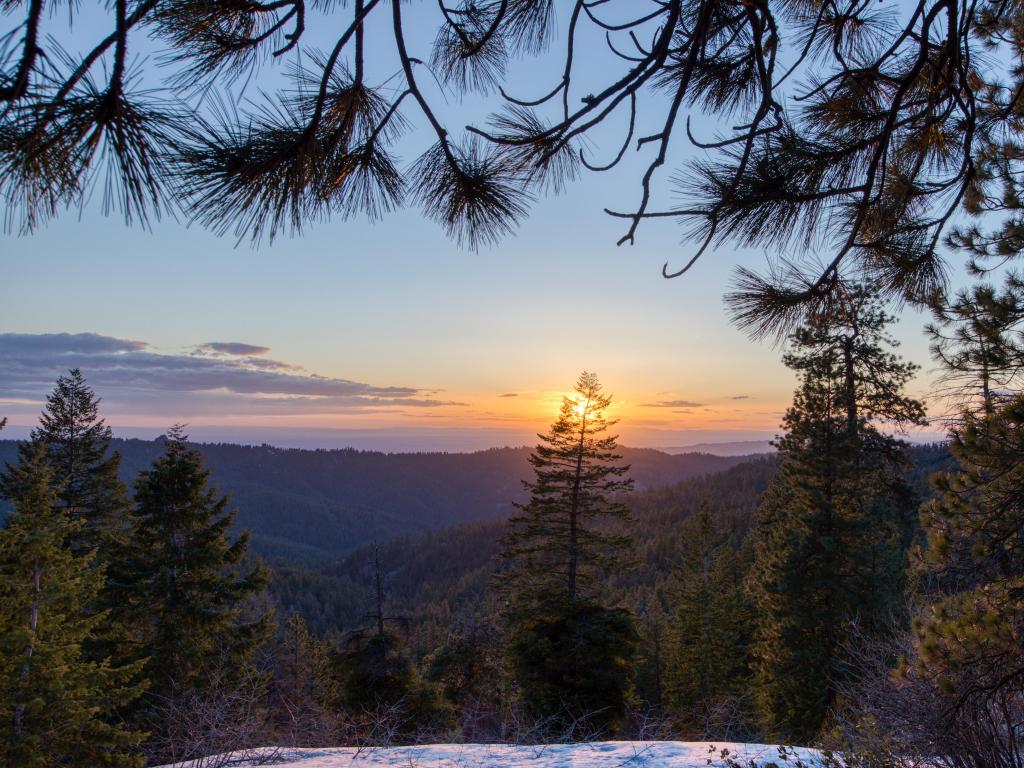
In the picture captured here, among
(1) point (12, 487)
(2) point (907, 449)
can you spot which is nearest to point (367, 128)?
(2) point (907, 449)

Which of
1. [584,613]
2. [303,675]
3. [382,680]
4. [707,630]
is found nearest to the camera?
[584,613]

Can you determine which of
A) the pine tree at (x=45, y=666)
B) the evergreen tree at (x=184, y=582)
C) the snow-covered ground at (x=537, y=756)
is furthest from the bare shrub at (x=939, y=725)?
the evergreen tree at (x=184, y=582)

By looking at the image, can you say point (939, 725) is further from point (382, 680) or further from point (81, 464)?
point (81, 464)

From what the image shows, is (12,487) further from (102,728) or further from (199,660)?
(102,728)

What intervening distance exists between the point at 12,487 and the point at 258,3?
781 inches

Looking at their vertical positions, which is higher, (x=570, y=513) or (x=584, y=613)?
(x=570, y=513)

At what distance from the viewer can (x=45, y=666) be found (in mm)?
9133

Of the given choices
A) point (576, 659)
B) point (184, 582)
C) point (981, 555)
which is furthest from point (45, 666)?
point (981, 555)

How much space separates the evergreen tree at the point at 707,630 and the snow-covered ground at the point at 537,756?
18.3 meters

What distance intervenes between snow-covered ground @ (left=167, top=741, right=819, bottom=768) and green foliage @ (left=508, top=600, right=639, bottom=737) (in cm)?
977

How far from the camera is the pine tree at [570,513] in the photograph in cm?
1562

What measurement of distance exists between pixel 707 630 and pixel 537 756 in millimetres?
20292

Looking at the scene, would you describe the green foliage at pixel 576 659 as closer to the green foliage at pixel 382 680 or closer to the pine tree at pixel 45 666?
the green foliage at pixel 382 680

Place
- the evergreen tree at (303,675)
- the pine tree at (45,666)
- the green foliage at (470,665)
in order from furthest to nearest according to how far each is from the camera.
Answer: the evergreen tree at (303,675)
the green foliage at (470,665)
the pine tree at (45,666)
